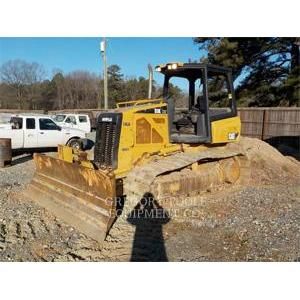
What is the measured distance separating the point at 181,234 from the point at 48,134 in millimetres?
10143

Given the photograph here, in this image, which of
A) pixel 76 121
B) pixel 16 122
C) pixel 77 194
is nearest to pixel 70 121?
pixel 76 121

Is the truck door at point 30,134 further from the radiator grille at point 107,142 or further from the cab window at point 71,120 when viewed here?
the radiator grille at point 107,142

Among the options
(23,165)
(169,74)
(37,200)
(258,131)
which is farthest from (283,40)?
(37,200)

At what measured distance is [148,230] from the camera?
5691 millimetres

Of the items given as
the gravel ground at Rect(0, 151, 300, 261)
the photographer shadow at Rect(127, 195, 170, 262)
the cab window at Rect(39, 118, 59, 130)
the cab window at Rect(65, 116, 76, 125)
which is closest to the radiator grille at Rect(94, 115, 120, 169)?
the photographer shadow at Rect(127, 195, 170, 262)

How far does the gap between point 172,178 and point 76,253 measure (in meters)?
2.38

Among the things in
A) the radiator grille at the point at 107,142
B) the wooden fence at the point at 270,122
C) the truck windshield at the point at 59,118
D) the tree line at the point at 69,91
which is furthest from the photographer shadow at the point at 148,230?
the tree line at the point at 69,91

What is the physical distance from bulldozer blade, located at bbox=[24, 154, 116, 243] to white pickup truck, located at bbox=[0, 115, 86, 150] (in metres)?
6.51

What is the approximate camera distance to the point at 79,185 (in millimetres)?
6203

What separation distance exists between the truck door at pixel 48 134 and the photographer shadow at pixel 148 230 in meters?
9.01

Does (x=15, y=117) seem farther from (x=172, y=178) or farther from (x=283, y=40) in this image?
(x=283, y=40)

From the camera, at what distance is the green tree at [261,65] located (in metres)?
18.9

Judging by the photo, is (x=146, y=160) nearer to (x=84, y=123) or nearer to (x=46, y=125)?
(x=46, y=125)

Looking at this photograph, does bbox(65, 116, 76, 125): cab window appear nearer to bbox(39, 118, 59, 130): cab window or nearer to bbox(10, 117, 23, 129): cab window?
bbox(39, 118, 59, 130): cab window
